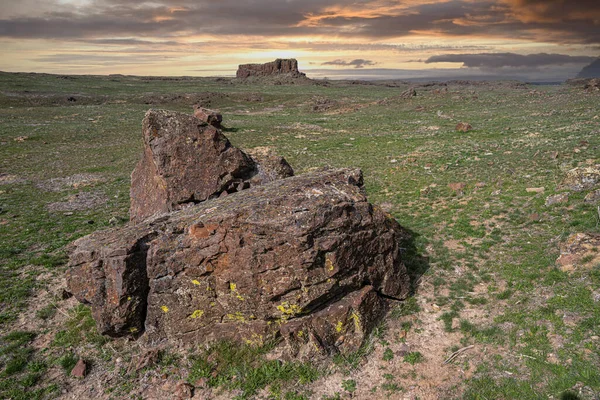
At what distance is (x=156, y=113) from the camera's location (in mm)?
17516

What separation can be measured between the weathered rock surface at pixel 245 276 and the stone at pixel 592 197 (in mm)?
12096

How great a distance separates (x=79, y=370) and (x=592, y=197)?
2218 centimetres

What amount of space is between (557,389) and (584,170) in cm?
1430

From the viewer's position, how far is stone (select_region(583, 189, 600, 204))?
16.9m

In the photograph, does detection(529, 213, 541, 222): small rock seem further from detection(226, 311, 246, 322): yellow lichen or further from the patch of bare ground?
detection(226, 311, 246, 322): yellow lichen

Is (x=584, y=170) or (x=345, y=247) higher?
(x=584, y=170)

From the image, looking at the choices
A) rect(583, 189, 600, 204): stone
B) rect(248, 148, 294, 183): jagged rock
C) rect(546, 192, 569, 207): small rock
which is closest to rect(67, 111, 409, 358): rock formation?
rect(248, 148, 294, 183): jagged rock

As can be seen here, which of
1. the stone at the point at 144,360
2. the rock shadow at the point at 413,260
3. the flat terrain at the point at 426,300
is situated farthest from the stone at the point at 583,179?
the stone at the point at 144,360

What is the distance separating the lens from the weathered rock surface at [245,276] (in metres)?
11.4

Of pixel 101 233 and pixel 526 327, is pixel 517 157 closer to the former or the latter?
pixel 526 327

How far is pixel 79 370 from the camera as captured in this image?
11555 mm

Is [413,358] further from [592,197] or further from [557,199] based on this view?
[592,197]

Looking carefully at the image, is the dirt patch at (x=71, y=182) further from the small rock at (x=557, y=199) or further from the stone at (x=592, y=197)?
the stone at (x=592, y=197)

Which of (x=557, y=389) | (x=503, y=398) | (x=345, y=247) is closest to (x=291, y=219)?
(x=345, y=247)
